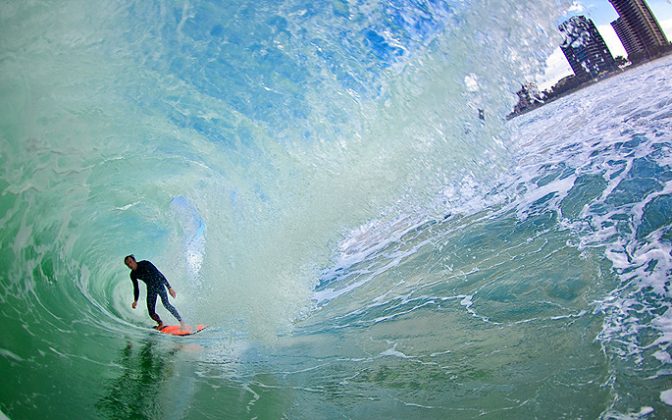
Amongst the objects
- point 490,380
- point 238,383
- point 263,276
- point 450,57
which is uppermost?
point 450,57

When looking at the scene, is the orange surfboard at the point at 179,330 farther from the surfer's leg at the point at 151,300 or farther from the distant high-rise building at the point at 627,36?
the distant high-rise building at the point at 627,36

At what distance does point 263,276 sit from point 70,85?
413 cm

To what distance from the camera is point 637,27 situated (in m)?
18.0

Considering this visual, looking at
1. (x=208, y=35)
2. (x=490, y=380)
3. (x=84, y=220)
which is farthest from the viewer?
(x=84, y=220)

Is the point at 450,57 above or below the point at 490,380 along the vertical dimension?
above

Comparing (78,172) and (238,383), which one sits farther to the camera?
(78,172)

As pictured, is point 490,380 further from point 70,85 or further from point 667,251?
point 70,85

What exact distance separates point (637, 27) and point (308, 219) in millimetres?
20641

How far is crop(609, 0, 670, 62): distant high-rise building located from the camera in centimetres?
1424

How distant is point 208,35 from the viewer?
588 cm

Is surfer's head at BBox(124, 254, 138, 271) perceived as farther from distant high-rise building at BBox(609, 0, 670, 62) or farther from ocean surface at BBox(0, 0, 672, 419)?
distant high-rise building at BBox(609, 0, 670, 62)

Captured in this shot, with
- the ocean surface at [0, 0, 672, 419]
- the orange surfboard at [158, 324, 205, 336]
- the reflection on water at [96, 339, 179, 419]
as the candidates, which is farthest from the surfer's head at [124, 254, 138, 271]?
the reflection on water at [96, 339, 179, 419]

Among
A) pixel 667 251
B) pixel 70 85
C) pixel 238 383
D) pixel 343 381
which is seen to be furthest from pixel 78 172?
pixel 667 251

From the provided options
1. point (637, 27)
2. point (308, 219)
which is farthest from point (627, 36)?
point (308, 219)
